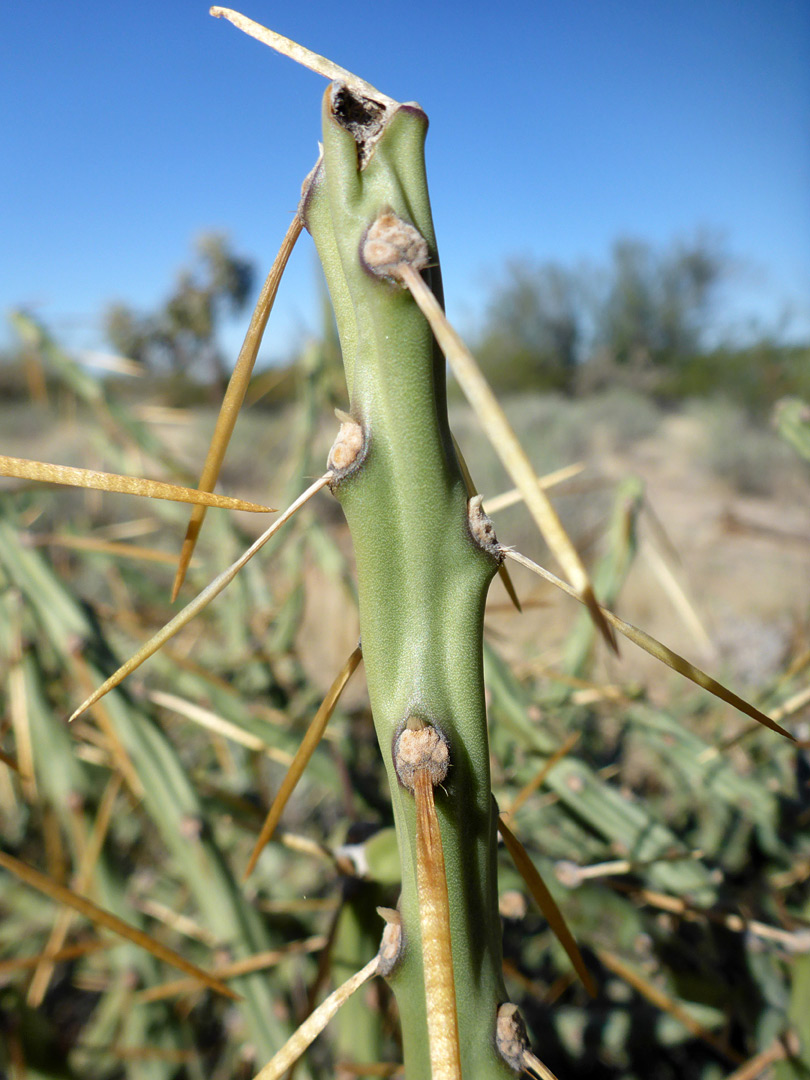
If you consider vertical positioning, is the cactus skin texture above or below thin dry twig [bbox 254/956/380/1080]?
above

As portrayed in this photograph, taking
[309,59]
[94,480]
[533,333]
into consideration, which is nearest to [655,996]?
[94,480]

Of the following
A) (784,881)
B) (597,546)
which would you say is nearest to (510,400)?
(597,546)

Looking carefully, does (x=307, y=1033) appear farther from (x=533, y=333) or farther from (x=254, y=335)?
(x=533, y=333)

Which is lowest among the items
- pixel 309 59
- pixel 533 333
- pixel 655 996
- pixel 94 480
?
pixel 655 996

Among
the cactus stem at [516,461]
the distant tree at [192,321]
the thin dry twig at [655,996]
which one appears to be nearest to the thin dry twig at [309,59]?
the cactus stem at [516,461]

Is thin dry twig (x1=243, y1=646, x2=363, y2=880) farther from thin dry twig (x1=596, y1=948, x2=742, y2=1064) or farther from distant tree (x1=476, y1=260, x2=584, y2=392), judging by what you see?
distant tree (x1=476, y1=260, x2=584, y2=392)

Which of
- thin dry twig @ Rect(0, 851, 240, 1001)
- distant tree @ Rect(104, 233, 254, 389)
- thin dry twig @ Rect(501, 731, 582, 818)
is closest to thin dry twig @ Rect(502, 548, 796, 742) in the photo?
thin dry twig @ Rect(501, 731, 582, 818)

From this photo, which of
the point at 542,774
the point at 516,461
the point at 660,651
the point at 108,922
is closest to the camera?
the point at 516,461
